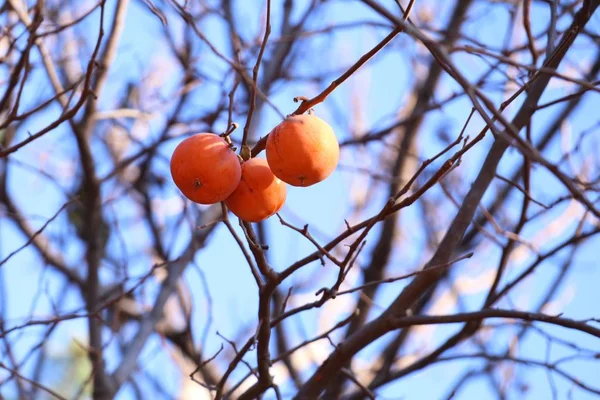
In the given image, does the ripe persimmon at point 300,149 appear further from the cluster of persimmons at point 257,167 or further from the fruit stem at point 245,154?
the fruit stem at point 245,154

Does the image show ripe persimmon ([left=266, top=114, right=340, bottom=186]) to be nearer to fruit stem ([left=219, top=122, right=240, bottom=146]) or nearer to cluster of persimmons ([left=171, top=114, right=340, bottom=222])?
cluster of persimmons ([left=171, top=114, right=340, bottom=222])

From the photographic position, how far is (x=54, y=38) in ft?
12.7

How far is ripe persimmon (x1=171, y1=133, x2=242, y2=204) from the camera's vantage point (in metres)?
1.25

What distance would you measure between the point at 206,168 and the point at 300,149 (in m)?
0.16

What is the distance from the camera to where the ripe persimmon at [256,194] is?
131 cm

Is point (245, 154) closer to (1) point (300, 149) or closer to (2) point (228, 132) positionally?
(2) point (228, 132)

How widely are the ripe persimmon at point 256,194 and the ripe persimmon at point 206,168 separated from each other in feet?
0.08

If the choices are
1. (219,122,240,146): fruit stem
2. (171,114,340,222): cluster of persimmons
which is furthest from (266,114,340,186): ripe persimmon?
(219,122,240,146): fruit stem

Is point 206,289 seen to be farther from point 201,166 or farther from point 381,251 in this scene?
point 381,251

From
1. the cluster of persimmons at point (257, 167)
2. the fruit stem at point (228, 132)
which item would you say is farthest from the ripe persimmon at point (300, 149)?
the fruit stem at point (228, 132)

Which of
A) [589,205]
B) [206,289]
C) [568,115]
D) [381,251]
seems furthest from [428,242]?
[589,205]

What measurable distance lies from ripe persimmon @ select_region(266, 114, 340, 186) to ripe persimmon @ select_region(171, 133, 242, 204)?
0.24ft

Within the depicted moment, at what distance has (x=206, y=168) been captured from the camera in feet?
4.07

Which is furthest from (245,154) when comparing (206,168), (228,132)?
(206,168)
